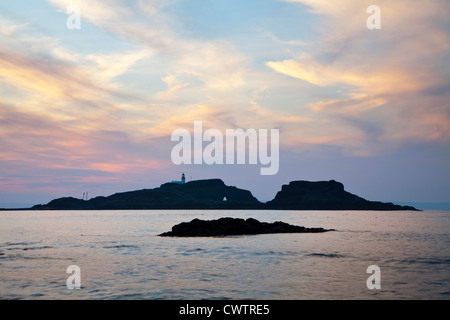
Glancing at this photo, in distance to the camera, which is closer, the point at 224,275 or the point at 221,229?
the point at 224,275

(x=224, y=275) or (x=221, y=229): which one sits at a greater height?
(x=224, y=275)

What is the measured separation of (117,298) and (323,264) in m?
19.4

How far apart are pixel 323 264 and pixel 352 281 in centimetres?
790

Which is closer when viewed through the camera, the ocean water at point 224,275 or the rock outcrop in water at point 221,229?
the ocean water at point 224,275

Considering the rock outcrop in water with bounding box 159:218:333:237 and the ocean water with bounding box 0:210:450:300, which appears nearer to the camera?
the ocean water with bounding box 0:210:450:300

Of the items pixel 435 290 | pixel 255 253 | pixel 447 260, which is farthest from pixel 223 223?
pixel 435 290

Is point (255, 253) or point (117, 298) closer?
point (117, 298)

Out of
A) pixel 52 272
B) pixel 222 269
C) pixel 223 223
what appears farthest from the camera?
pixel 223 223

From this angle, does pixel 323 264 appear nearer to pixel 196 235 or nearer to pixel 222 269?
pixel 222 269

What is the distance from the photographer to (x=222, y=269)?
30.4m

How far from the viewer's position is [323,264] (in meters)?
33.1
